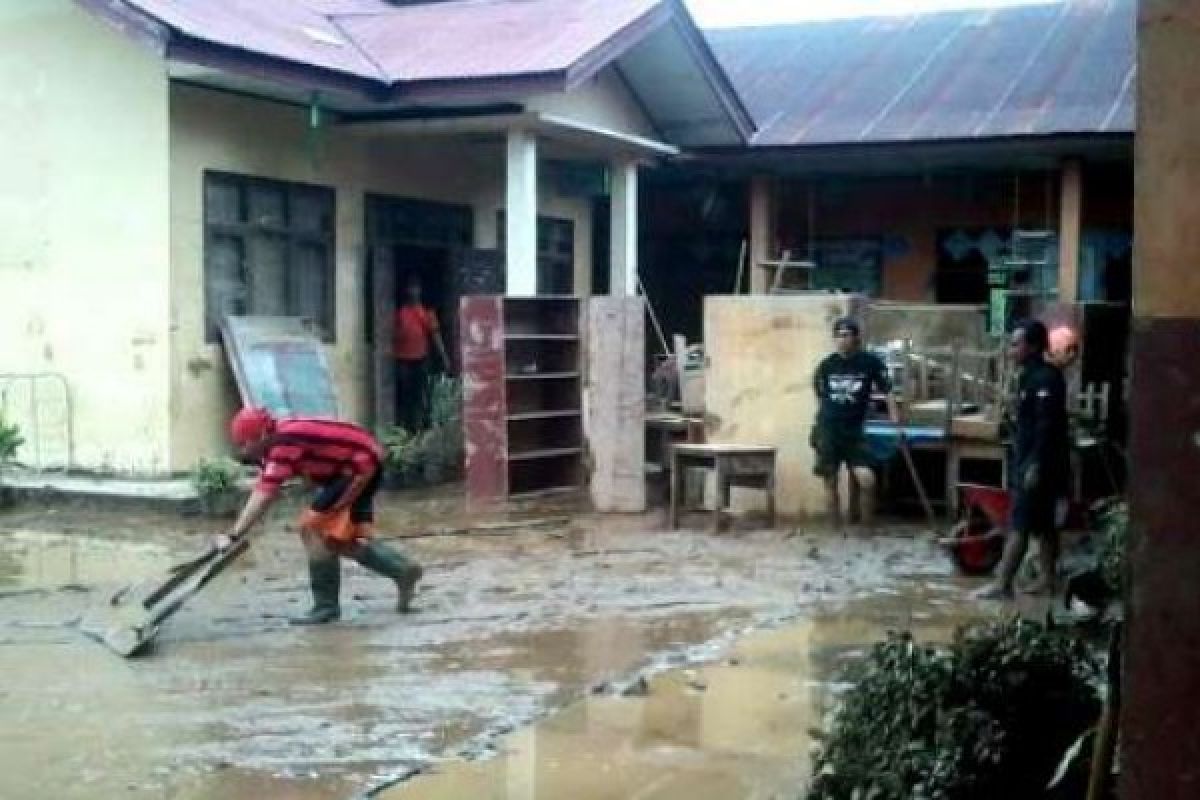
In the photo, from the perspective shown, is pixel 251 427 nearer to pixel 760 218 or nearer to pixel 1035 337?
pixel 1035 337

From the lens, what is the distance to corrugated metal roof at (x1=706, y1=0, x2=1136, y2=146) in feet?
58.7

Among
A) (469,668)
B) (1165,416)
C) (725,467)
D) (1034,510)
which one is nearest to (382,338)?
(725,467)

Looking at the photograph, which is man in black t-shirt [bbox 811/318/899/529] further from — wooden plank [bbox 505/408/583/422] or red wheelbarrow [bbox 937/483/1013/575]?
wooden plank [bbox 505/408/583/422]

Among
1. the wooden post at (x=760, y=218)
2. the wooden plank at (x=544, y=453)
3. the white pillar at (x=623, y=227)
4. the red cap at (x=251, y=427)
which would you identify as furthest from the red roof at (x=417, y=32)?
the red cap at (x=251, y=427)

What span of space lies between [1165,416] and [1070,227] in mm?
15688

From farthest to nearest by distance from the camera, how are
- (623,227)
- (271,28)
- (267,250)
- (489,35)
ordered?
(623,227) < (489,35) < (267,250) < (271,28)

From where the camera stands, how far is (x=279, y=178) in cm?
1537

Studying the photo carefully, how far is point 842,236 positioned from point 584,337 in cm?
780

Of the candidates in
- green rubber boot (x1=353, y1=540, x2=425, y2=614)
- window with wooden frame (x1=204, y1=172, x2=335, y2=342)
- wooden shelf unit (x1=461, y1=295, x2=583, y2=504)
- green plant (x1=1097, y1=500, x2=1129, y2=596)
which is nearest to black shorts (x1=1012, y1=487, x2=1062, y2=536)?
green plant (x1=1097, y1=500, x2=1129, y2=596)

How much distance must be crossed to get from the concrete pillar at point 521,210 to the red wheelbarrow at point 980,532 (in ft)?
22.2

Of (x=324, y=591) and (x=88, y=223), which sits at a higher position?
(x=88, y=223)

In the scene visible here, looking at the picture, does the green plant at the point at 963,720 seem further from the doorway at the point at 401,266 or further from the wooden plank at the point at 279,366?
the doorway at the point at 401,266

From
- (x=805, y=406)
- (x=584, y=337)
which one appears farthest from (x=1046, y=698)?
(x=584, y=337)

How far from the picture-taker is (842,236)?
21.3 m
